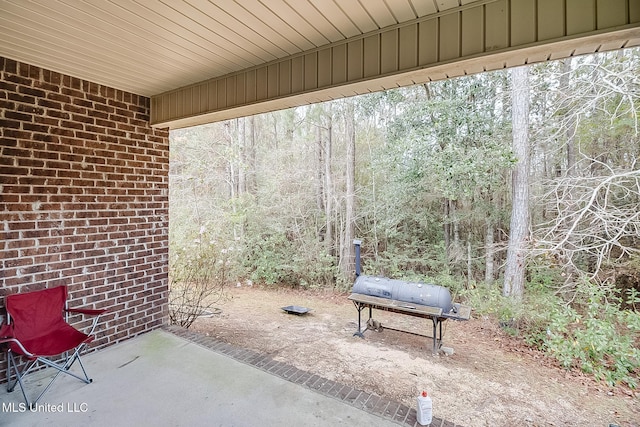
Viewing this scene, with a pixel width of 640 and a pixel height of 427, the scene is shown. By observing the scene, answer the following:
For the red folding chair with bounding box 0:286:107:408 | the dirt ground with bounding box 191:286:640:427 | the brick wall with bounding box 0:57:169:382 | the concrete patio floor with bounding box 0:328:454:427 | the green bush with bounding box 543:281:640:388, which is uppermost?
the brick wall with bounding box 0:57:169:382

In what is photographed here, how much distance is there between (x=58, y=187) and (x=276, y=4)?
2.61 metres

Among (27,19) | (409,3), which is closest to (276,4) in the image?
(409,3)

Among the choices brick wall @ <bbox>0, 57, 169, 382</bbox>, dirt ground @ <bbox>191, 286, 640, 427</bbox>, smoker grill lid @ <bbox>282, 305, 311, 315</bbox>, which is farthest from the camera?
smoker grill lid @ <bbox>282, 305, 311, 315</bbox>

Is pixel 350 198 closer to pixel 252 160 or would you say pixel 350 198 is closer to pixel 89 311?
pixel 252 160

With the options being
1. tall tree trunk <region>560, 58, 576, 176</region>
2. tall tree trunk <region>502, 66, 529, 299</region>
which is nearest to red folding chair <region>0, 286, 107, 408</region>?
tall tree trunk <region>502, 66, 529, 299</region>

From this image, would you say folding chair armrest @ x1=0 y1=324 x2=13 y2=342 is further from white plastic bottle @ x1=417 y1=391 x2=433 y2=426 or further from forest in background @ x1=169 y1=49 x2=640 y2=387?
white plastic bottle @ x1=417 y1=391 x2=433 y2=426

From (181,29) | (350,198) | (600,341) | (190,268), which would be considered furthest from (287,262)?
(181,29)

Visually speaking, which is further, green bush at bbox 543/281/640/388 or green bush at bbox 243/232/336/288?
green bush at bbox 243/232/336/288

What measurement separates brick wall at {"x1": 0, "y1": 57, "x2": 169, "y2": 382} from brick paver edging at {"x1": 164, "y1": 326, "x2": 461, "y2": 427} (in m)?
0.84

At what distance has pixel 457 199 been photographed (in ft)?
22.1

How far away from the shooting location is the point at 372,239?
7.79 m

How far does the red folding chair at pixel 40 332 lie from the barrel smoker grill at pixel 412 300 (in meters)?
3.37

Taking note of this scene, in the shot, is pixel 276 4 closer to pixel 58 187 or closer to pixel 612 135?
pixel 58 187

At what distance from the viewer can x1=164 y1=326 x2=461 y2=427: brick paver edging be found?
217 centimetres
